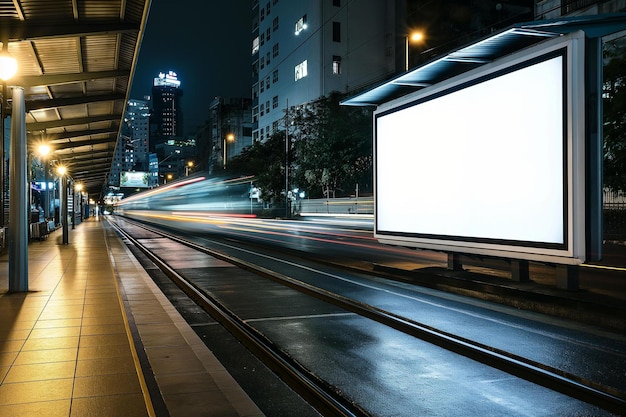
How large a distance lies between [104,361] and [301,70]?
63.5m

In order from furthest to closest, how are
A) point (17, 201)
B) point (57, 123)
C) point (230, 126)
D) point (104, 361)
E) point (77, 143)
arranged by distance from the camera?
point (230, 126), point (77, 143), point (57, 123), point (17, 201), point (104, 361)

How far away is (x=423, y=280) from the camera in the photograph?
1288cm

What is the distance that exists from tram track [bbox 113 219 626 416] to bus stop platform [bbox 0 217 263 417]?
0.69 m

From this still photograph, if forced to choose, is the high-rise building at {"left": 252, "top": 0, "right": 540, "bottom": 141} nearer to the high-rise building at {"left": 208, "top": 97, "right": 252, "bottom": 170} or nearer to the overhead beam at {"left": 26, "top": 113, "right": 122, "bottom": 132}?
the high-rise building at {"left": 208, "top": 97, "right": 252, "bottom": 170}

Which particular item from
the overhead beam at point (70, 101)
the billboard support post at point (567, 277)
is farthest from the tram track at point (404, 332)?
the overhead beam at point (70, 101)

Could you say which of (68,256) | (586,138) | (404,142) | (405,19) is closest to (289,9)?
(405,19)

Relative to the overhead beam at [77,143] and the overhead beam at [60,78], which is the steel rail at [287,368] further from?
the overhead beam at [77,143]

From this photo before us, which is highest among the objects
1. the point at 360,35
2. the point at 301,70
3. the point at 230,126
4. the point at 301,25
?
the point at 301,25

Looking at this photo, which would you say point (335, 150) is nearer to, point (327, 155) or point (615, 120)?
point (327, 155)

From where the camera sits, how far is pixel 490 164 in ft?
35.2

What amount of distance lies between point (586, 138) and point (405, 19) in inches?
2406

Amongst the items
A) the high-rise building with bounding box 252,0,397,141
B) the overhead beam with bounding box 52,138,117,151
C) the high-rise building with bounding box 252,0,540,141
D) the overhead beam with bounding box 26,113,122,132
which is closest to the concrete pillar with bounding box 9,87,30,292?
the overhead beam with bounding box 26,113,122,132

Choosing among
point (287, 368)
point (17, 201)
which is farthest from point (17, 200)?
point (287, 368)

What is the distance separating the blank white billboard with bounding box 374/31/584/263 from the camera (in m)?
9.15
